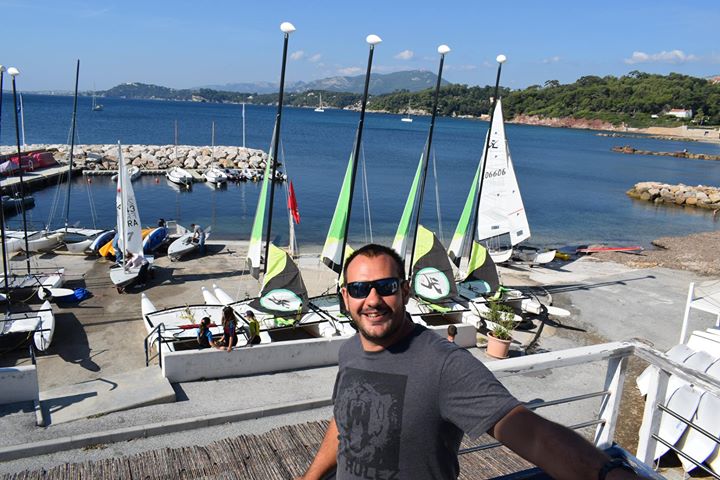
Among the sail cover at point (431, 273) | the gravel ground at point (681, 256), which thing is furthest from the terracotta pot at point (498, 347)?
the gravel ground at point (681, 256)

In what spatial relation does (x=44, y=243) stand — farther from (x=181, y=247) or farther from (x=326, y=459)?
(x=326, y=459)

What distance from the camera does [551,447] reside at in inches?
85.0

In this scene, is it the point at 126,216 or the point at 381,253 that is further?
the point at 126,216

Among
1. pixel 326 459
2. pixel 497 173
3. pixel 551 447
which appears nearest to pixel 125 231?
pixel 497 173

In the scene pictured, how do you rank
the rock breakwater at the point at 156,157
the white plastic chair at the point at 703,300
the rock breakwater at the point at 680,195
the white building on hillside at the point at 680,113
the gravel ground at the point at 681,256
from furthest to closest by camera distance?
the white building on hillside at the point at 680,113 < the rock breakwater at the point at 156,157 < the rock breakwater at the point at 680,195 < the gravel ground at the point at 681,256 < the white plastic chair at the point at 703,300

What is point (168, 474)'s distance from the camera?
6.64 meters

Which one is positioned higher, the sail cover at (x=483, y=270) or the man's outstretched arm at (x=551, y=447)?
the man's outstretched arm at (x=551, y=447)

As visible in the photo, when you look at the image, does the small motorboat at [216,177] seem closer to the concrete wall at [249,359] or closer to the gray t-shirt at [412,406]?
the concrete wall at [249,359]

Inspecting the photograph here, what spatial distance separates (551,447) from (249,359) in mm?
9997

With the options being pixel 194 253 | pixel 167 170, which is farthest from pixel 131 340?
pixel 167 170

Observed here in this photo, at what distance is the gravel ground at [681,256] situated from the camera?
26.8 m

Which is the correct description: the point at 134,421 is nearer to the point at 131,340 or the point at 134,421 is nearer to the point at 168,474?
the point at 168,474

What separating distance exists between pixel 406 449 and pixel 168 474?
513 cm

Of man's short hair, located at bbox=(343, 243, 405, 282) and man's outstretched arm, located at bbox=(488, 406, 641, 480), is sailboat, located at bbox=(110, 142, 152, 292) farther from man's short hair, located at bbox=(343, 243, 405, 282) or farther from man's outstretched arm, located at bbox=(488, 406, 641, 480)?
man's outstretched arm, located at bbox=(488, 406, 641, 480)
